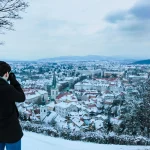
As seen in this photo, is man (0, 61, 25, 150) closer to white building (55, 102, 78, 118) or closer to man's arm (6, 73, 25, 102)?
man's arm (6, 73, 25, 102)

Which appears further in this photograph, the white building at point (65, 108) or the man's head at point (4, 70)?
the white building at point (65, 108)

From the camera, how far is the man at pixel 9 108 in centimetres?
184

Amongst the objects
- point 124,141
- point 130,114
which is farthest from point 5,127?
point 130,114

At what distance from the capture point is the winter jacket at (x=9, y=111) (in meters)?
1.83

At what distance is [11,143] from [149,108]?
1142 cm

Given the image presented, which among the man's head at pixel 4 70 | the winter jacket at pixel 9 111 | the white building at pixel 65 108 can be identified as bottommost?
the white building at pixel 65 108

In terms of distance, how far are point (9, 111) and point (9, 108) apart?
0.09 ft

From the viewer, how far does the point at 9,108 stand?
6.16 feet

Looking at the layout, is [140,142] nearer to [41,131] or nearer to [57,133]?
[57,133]

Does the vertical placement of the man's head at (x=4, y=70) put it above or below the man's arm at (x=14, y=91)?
above

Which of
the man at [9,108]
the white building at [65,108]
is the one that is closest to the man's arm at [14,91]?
the man at [9,108]

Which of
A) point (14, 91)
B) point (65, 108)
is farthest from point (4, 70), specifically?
point (65, 108)

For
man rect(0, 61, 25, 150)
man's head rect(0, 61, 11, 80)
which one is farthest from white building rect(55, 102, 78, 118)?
man's head rect(0, 61, 11, 80)

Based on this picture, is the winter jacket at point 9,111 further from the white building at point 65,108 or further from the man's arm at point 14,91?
the white building at point 65,108
